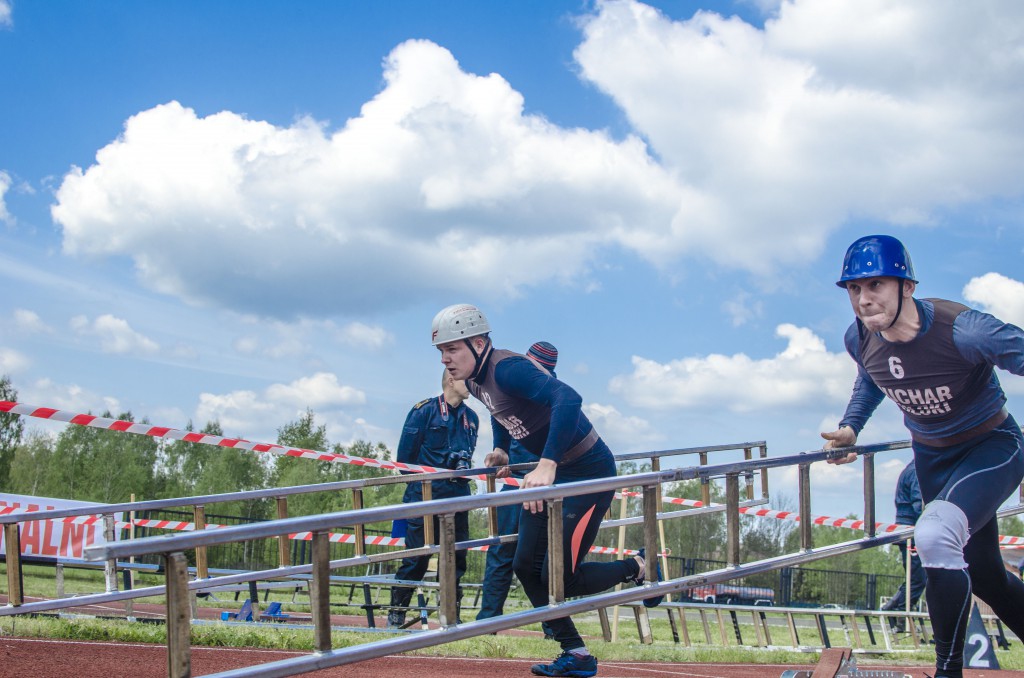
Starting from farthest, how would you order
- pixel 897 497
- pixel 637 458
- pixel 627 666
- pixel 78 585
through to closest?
pixel 78 585
pixel 897 497
pixel 627 666
pixel 637 458

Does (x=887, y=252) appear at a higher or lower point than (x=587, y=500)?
higher

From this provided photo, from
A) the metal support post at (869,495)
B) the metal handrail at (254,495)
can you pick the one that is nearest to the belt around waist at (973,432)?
the metal support post at (869,495)

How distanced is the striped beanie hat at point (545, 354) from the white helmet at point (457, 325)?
2947 millimetres

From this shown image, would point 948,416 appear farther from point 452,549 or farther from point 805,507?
point 452,549

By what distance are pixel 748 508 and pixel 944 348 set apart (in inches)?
80.5

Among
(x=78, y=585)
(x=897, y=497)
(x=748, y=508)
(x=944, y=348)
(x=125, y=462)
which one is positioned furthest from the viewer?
(x=125, y=462)

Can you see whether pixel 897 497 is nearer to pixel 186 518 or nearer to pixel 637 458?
pixel 637 458

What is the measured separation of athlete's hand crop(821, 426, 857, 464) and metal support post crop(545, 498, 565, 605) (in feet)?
5.95

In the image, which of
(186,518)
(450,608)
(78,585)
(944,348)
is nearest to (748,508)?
(944,348)

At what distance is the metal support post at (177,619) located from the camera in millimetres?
2934

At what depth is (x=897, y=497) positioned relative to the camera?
11.8 metres

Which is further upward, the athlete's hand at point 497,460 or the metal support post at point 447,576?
the athlete's hand at point 497,460

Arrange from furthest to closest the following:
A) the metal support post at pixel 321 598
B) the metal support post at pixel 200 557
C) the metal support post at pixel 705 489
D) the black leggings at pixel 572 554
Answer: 1. the metal support post at pixel 200 557
2. the black leggings at pixel 572 554
3. the metal support post at pixel 705 489
4. the metal support post at pixel 321 598

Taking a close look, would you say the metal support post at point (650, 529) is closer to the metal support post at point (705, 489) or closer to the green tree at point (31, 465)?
the metal support post at point (705, 489)
